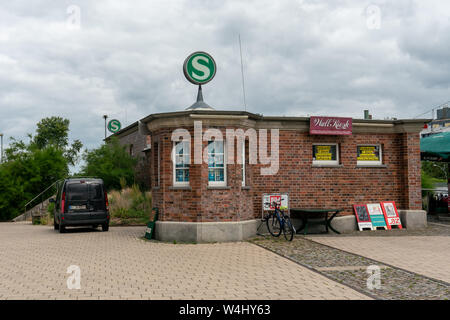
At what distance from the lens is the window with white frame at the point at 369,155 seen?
14360mm

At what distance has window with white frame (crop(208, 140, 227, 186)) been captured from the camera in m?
12.1

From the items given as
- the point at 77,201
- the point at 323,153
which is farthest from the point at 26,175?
the point at 323,153

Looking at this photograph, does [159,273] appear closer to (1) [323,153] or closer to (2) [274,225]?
(2) [274,225]

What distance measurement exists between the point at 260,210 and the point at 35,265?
6.79 m

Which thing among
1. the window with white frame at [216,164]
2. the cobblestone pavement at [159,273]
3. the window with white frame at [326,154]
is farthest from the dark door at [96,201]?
the window with white frame at [326,154]

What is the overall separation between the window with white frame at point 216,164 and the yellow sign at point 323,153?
139 inches

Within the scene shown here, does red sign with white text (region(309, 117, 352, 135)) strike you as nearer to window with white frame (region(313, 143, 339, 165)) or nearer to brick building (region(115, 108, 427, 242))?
brick building (region(115, 108, 427, 242))

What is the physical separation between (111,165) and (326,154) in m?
15.3

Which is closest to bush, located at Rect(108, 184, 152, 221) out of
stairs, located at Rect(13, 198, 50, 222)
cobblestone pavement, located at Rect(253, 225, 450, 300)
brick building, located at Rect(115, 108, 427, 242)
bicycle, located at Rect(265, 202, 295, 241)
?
stairs, located at Rect(13, 198, 50, 222)

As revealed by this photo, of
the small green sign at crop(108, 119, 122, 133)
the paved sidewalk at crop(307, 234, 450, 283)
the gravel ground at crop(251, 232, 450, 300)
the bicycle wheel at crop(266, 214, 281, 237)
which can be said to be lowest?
the paved sidewalk at crop(307, 234, 450, 283)

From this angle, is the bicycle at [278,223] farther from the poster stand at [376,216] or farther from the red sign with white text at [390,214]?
the red sign with white text at [390,214]

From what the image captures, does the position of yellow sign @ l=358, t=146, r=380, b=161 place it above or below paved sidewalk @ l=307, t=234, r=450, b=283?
above

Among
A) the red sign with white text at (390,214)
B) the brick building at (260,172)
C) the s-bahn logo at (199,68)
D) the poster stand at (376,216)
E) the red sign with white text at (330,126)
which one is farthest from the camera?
the red sign with white text at (390,214)

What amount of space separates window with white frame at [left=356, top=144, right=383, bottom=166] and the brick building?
3 centimetres
